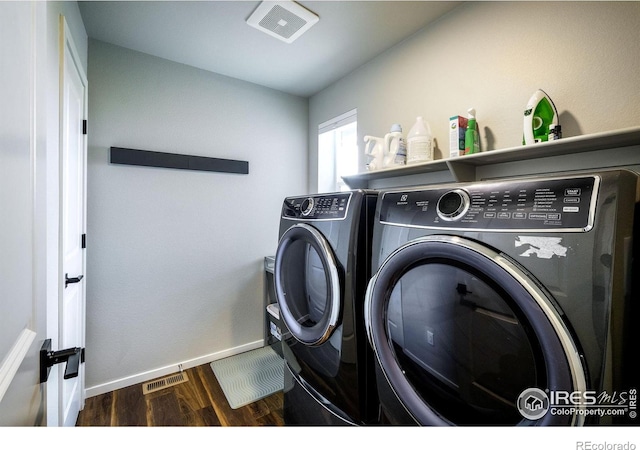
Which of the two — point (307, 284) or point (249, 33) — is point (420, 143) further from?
point (249, 33)

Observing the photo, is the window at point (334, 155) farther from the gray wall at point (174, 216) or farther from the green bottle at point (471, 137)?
the green bottle at point (471, 137)

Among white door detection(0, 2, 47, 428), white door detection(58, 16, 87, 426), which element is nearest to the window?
white door detection(58, 16, 87, 426)

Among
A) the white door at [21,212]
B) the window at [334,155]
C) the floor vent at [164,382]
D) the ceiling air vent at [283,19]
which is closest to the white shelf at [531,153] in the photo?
the window at [334,155]

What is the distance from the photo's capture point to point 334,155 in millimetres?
2717

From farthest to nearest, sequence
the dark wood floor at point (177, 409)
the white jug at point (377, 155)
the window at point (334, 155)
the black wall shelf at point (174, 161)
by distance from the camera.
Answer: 1. the window at point (334, 155)
2. the black wall shelf at point (174, 161)
3. the white jug at point (377, 155)
4. the dark wood floor at point (177, 409)

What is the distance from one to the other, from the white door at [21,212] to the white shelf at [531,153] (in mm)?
1522

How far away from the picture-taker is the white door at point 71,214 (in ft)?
4.02

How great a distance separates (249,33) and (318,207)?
1.41 metres

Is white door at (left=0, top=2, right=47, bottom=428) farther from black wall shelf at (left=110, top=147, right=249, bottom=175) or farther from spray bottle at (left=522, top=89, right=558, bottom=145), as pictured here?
spray bottle at (left=522, top=89, right=558, bottom=145)

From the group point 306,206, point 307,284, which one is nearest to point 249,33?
point 306,206

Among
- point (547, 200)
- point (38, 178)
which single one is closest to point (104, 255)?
point (38, 178)

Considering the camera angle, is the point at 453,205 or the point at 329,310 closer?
the point at 453,205

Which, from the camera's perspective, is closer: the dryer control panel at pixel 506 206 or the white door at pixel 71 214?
the dryer control panel at pixel 506 206
